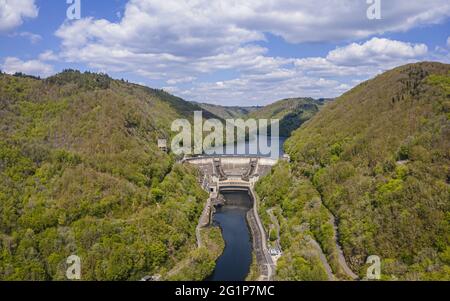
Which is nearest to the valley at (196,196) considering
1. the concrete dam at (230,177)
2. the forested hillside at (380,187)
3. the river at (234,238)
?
the forested hillside at (380,187)

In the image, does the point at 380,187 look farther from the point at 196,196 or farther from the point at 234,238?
the point at 196,196

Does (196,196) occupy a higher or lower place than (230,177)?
lower

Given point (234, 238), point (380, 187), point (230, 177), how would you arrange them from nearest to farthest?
point (380, 187)
point (234, 238)
point (230, 177)

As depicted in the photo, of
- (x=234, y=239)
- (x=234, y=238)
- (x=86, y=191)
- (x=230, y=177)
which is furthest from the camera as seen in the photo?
(x=230, y=177)

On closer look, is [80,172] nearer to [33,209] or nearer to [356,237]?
[33,209]

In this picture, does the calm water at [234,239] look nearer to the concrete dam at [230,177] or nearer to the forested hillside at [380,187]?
the concrete dam at [230,177]

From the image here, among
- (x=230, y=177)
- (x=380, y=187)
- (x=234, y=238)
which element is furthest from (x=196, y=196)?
(x=380, y=187)
